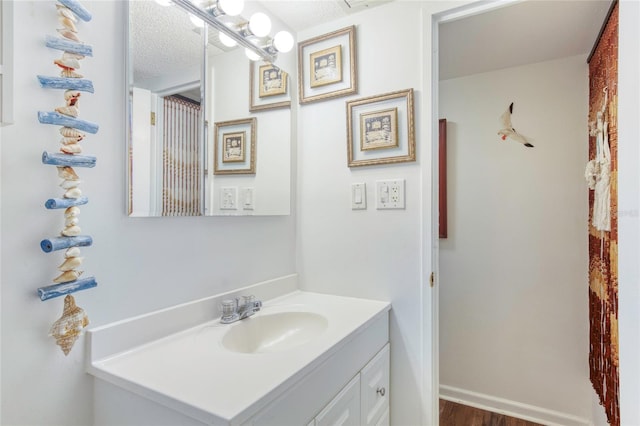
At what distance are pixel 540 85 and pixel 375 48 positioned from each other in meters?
1.17

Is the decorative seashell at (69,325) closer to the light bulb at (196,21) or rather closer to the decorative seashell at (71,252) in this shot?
the decorative seashell at (71,252)

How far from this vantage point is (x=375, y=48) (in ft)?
4.84

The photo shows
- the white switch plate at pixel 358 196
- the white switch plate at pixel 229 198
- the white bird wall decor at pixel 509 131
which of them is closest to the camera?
the white switch plate at pixel 229 198

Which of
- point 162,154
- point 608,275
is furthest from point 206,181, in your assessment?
point 608,275

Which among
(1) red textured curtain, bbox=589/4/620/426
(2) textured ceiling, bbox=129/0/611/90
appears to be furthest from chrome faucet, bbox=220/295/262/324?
(1) red textured curtain, bbox=589/4/620/426

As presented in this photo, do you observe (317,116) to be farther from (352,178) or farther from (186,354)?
(186,354)

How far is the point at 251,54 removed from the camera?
1.44 meters

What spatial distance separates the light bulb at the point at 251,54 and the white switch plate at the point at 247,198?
23.0 inches

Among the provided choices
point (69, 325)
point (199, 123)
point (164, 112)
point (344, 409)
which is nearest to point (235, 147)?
Answer: point (199, 123)

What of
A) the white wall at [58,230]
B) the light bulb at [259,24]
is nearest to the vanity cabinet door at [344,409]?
the white wall at [58,230]

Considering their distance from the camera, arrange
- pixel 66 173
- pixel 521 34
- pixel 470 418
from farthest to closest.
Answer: pixel 470 418, pixel 521 34, pixel 66 173

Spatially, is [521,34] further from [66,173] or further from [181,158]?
[66,173]

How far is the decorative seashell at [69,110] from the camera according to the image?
0.78 meters

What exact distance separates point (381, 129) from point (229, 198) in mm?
722
